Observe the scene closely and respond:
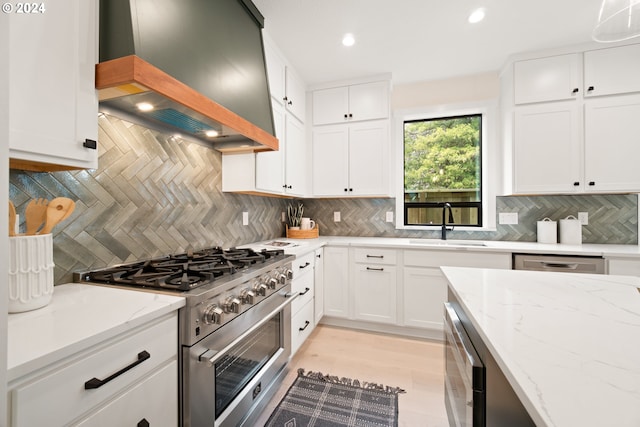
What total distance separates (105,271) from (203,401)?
78cm

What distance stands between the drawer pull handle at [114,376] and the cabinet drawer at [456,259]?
2.24 metres

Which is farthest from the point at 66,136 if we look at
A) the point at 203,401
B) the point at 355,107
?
the point at 355,107

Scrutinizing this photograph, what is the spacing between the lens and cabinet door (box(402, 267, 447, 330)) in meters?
2.54

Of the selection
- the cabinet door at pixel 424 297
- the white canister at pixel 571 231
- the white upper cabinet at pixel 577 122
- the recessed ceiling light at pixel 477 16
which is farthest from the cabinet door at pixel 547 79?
the cabinet door at pixel 424 297

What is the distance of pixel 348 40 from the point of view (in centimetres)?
232

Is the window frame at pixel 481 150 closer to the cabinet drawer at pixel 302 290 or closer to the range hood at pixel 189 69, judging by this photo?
the cabinet drawer at pixel 302 290

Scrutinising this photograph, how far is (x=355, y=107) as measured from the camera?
9.89ft

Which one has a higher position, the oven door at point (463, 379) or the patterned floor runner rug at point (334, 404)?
the oven door at point (463, 379)

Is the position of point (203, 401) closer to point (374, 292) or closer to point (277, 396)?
point (277, 396)

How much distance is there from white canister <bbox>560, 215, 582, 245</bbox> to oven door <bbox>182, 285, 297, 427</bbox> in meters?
2.67

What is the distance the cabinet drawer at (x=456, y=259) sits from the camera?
2387 mm

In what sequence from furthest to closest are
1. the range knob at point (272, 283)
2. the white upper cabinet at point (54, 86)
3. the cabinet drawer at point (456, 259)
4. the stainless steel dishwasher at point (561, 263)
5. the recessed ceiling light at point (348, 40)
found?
the cabinet drawer at point (456, 259) < the recessed ceiling light at point (348, 40) < the stainless steel dishwasher at point (561, 263) < the range knob at point (272, 283) < the white upper cabinet at point (54, 86)

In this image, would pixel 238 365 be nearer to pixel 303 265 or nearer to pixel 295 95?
pixel 303 265

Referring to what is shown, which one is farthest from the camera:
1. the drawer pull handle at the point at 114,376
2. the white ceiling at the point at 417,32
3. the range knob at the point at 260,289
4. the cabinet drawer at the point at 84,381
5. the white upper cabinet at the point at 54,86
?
the white ceiling at the point at 417,32
